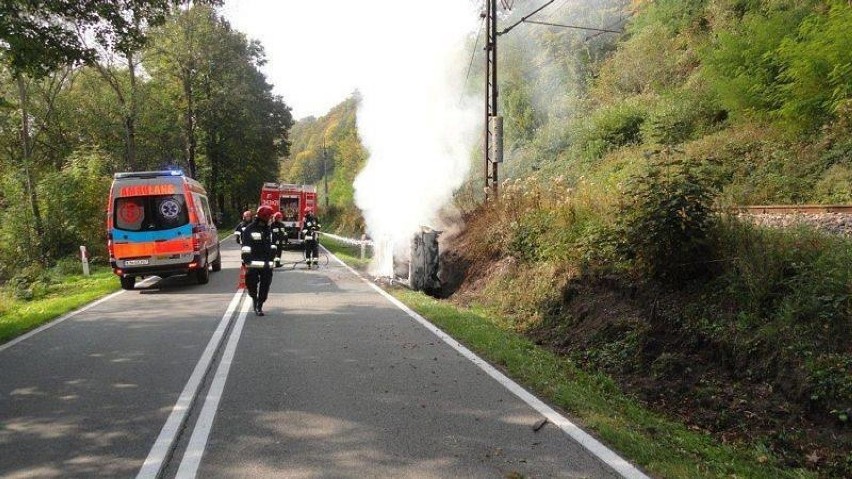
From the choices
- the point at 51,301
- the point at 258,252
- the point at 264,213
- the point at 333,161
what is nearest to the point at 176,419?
the point at 258,252

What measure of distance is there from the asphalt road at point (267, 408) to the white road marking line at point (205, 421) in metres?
0.01

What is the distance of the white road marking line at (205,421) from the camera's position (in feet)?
12.1

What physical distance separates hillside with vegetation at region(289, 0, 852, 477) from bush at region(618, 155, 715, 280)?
0.07 feet

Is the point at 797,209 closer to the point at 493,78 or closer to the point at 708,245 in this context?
the point at 708,245

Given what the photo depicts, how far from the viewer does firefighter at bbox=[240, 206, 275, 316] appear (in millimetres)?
9531

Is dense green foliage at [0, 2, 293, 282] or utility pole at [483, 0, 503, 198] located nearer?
utility pole at [483, 0, 503, 198]

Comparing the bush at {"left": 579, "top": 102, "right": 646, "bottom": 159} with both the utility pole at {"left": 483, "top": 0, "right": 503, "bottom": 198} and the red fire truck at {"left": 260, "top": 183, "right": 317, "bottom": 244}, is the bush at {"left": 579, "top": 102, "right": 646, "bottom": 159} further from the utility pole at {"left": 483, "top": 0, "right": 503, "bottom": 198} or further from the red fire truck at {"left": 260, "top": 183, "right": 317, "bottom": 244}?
the red fire truck at {"left": 260, "top": 183, "right": 317, "bottom": 244}

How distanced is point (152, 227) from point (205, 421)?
388 inches

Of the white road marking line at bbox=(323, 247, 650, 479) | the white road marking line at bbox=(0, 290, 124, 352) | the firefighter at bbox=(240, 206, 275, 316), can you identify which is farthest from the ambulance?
the white road marking line at bbox=(323, 247, 650, 479)

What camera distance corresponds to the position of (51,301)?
12.9m

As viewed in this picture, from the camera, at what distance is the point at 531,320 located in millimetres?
8844

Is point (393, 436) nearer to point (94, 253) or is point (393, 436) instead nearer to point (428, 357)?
point (428, 357)

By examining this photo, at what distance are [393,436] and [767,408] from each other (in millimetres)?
3165

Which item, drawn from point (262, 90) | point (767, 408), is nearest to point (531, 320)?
point (767, 408)
